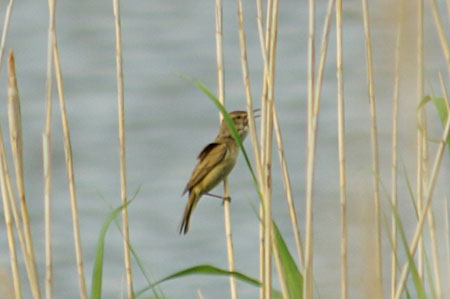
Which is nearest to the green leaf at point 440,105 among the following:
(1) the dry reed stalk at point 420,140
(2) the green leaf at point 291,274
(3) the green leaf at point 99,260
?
(1) the dry reed stalk at point 420,140

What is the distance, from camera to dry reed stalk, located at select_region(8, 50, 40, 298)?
9.12ft

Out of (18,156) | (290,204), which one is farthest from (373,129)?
(18,156)

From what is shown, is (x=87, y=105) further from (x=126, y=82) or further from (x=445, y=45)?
(x=445, y=45)

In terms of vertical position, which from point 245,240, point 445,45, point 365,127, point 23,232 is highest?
point 445,45

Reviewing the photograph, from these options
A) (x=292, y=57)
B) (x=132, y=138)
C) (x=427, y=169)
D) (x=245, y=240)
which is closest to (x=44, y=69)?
(x=132, y=138)

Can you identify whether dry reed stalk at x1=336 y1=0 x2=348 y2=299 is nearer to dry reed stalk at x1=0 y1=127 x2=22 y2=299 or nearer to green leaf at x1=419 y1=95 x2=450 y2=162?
green leaf at x1=419 y1=95 x2=450 y2=162

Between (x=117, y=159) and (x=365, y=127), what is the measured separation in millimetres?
6647

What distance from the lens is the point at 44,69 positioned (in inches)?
408

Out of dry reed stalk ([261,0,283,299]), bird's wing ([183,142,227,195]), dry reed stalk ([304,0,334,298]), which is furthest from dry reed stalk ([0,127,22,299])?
bird's wing ([183,142,227,195])

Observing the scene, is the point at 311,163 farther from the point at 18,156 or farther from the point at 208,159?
the point at 208,159

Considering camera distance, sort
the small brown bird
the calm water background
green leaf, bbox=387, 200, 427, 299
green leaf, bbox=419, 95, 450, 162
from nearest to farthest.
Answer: green leaf, bbox=387, 200, 427, 299 < green leaf, bbox=419, 95, 450, 162 < the small brown bird < the calm water background

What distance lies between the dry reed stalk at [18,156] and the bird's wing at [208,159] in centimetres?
114

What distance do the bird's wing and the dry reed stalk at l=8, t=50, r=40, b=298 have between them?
3.73 feet

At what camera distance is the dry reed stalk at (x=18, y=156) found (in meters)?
2.78
